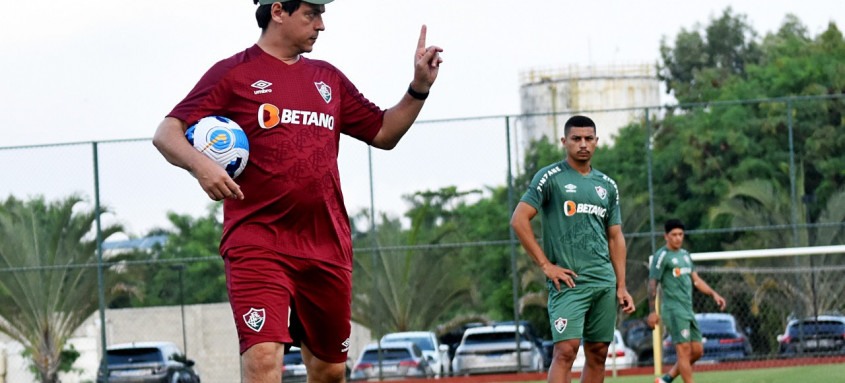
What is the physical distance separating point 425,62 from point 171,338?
21.0 meters

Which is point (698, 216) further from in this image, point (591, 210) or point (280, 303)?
point (280, 303)

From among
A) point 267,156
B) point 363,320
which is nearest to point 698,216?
point 363,320

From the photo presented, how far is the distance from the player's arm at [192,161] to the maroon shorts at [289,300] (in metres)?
0.42

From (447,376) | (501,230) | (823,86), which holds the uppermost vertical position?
(823,86)

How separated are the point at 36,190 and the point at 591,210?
50.7ft

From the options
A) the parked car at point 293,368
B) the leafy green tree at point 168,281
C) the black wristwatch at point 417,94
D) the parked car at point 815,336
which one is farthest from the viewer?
the parked car at point 293,368

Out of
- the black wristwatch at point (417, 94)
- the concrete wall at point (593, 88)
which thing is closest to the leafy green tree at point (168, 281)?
the black wristwatch at point (417, 94)

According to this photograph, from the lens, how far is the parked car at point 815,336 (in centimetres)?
2205

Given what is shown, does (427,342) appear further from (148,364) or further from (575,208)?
(575,208)

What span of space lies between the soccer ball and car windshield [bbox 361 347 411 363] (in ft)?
59.1

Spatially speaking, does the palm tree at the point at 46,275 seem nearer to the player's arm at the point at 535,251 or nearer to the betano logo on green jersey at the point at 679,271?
the betano logo on green jersey at the point at 679,271

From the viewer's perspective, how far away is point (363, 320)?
26.8 m

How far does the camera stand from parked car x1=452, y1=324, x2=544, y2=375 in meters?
23.1

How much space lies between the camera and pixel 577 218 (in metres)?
9.36
